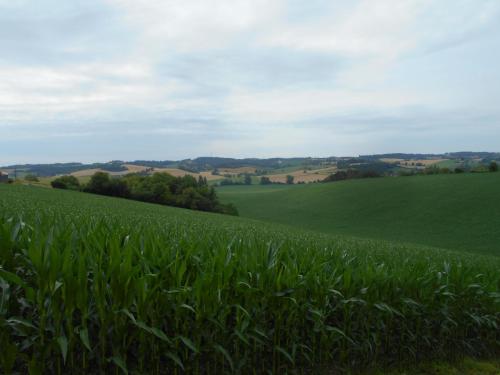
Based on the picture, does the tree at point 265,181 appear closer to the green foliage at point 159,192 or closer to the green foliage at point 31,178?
the green foliage at point 159,192

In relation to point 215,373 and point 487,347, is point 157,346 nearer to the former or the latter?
point 215,373

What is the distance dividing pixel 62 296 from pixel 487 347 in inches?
272

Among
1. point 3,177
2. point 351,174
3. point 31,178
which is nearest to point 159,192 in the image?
point 31,178

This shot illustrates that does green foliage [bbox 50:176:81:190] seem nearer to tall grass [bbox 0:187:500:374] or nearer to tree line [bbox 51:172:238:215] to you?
tree line [bbox 51:172:238:215]

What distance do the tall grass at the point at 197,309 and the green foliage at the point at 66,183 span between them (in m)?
63.1

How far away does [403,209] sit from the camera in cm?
5625

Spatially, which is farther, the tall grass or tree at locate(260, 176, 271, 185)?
tree at locate(260, 176, 271, 185)

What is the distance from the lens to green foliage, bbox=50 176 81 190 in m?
61.7

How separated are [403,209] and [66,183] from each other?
5412cm

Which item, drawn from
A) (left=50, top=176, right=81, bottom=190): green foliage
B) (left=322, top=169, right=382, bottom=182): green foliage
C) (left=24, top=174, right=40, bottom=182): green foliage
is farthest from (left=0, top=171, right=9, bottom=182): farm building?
(left=322, top=169, right=382, bottom=182): green foliage

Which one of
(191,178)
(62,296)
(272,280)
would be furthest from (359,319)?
(191,178)

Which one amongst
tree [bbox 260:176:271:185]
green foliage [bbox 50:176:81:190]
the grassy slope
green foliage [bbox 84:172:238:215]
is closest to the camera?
the grassy slope

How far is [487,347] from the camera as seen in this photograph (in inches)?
256

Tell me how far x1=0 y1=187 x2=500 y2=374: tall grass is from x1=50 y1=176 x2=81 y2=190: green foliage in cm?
6312
